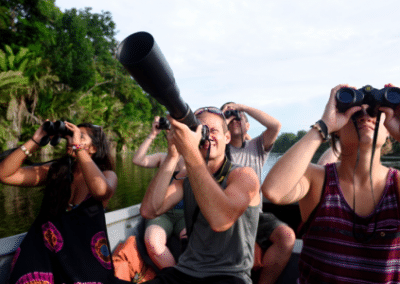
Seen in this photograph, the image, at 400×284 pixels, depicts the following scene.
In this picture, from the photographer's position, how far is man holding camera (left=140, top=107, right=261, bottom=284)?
1323mm

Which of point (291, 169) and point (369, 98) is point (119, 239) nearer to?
point (291, 169)

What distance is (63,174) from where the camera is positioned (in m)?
2.35

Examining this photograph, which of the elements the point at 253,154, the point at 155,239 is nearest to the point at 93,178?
the point at 155,239

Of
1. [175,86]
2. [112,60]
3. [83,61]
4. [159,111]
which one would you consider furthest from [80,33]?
[175,86]

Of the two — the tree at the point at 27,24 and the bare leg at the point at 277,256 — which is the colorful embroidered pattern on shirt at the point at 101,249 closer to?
the bare leg at the point at 277,256

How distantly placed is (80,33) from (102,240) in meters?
27.5

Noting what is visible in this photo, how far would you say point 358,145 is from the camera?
4.67 feet

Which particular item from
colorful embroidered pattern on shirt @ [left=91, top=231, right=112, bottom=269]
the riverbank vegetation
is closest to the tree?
the riverbank vegetation

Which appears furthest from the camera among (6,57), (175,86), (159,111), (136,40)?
(159,111)

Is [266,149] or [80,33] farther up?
[80,33]

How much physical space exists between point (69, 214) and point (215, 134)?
1.24m

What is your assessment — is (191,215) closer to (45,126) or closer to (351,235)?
(351,235)

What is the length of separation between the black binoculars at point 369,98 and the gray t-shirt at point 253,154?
1.89 m

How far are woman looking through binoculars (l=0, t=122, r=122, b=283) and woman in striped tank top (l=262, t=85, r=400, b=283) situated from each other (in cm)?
136
